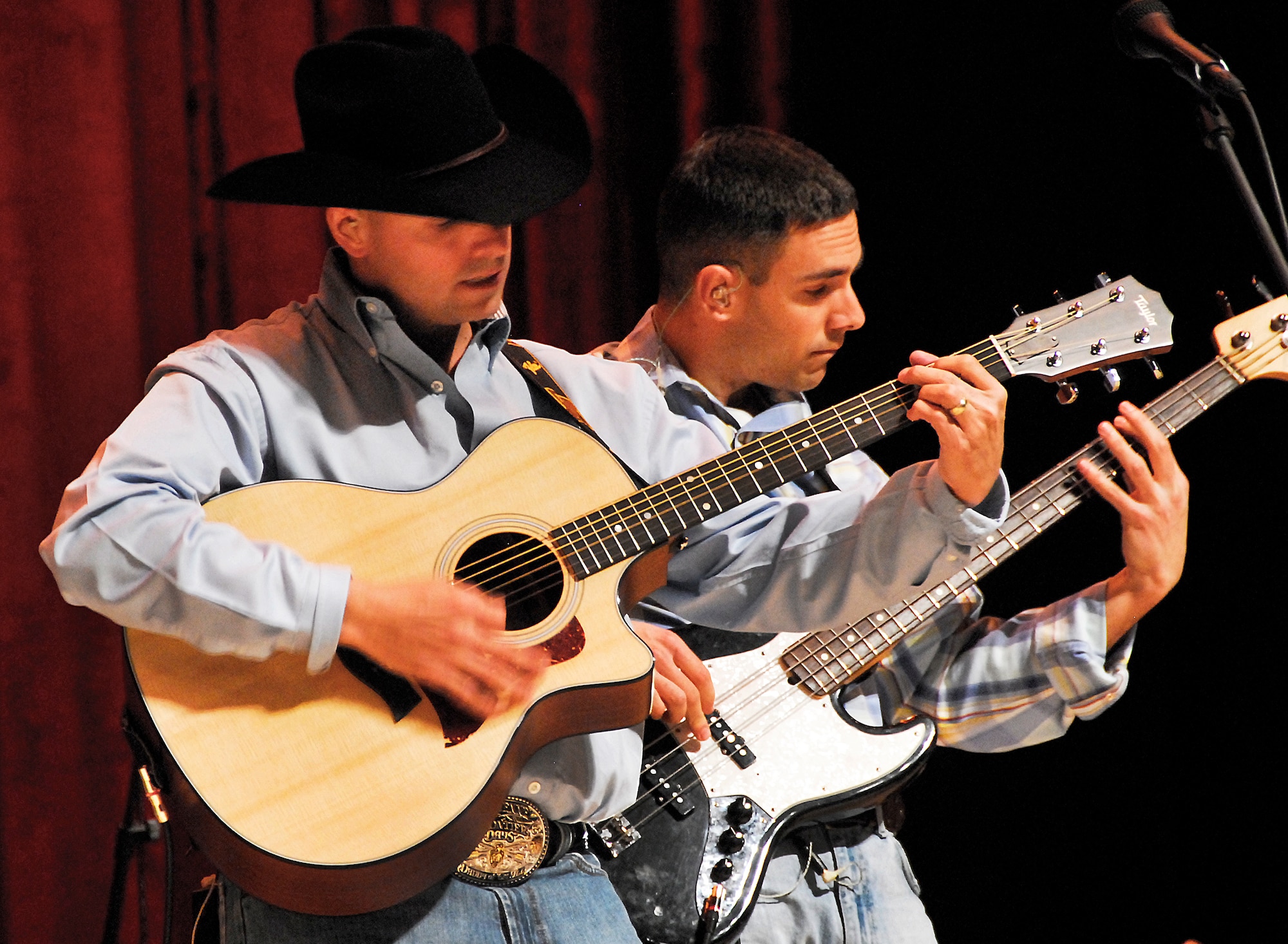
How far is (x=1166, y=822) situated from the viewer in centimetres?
321

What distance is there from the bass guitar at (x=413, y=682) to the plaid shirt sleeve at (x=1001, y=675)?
1030mm

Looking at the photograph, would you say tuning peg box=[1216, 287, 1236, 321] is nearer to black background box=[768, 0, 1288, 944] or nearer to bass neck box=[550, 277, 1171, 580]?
black background box=[768, 0, 1288, 944]

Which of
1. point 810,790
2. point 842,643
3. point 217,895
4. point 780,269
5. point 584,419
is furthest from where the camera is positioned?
point 780,269

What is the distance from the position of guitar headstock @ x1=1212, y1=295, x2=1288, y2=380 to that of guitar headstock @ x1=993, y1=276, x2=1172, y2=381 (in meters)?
0.71

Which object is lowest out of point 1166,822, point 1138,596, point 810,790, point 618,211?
point 1166,822

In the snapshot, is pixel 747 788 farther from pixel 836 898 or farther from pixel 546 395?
pixel 546 395

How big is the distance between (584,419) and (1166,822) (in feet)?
7.03

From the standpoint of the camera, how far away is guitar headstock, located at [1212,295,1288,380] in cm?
271

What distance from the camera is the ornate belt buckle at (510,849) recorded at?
1632 mm

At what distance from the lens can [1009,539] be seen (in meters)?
2.72

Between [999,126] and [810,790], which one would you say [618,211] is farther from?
[810,790]

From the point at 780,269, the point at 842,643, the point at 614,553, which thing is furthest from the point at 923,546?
the point at 780,269

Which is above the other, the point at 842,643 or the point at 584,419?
the point at 584,419

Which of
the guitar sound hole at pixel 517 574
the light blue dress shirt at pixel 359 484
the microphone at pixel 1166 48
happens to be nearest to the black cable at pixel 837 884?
the light blue dress shirt at pixel 359 484
